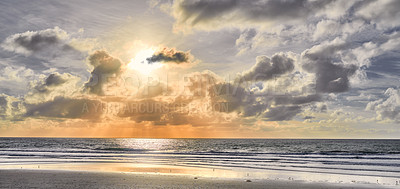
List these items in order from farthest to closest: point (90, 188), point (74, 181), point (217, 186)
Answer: point (74, 181) → point (217, 186) → point (90, 188)

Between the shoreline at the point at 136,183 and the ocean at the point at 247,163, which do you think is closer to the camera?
the shoreline at the point at 136,183

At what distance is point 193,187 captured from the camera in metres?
20.3

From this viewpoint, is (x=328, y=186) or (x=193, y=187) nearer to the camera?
(x=193, y=187)

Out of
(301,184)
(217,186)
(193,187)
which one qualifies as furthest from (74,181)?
(301,184)

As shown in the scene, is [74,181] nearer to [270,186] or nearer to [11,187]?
[11,187]

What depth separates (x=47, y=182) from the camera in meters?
21.8

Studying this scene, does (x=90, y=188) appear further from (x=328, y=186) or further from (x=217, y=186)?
(x=328, y=186)

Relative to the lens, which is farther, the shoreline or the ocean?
the ocean

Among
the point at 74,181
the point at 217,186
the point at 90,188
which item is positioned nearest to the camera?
the point at 90,188

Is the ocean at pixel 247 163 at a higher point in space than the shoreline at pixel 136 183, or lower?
lower

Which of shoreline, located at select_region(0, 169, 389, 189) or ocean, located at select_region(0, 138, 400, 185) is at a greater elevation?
shoreline, located at select_region(0, 169, 389, 189)

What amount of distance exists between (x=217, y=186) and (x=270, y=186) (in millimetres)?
3956

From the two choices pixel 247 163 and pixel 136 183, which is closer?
pixel 136 183

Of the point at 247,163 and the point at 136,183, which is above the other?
the point at 136,183
